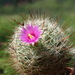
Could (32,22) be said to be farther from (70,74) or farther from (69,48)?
(70,74)

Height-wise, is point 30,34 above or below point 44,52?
above

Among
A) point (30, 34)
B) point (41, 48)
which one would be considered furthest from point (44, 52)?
point (30, 34)

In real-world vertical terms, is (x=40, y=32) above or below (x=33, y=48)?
above

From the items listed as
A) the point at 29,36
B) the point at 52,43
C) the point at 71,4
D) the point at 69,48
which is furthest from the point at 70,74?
the point at 71,4

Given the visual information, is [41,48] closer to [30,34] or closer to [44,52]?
[44,52]

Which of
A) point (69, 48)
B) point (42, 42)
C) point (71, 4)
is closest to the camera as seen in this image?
point (42, 42)

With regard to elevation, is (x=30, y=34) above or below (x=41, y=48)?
above
